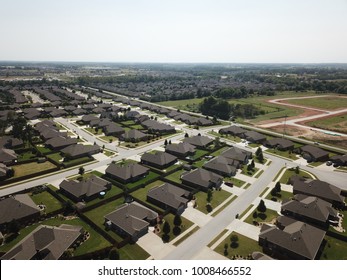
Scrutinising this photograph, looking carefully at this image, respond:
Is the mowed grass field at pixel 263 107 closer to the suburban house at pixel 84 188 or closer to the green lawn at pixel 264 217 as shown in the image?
the green lawn at pixel 264 217

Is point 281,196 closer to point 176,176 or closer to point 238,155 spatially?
point 238,155

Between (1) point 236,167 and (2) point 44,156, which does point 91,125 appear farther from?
(1) point 236,167

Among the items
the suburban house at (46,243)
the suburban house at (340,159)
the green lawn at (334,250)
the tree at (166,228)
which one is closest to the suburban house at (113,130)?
the suburban house at (46,243)

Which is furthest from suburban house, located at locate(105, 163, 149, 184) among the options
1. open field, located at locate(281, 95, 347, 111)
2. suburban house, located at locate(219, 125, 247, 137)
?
open field, located at locate(281, 95, 347, 111)

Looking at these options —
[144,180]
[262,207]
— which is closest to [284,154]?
[262,207]

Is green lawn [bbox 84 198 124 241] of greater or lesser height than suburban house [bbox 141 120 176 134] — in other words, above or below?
below

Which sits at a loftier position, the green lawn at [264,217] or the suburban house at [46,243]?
the suburban house at [46,243]

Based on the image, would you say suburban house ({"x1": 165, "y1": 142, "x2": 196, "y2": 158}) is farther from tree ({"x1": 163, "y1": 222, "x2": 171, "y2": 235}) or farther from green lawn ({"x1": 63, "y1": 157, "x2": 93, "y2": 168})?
tree ({"x1": 163, "y1": 222, "x2": 171, "y2": 235})
